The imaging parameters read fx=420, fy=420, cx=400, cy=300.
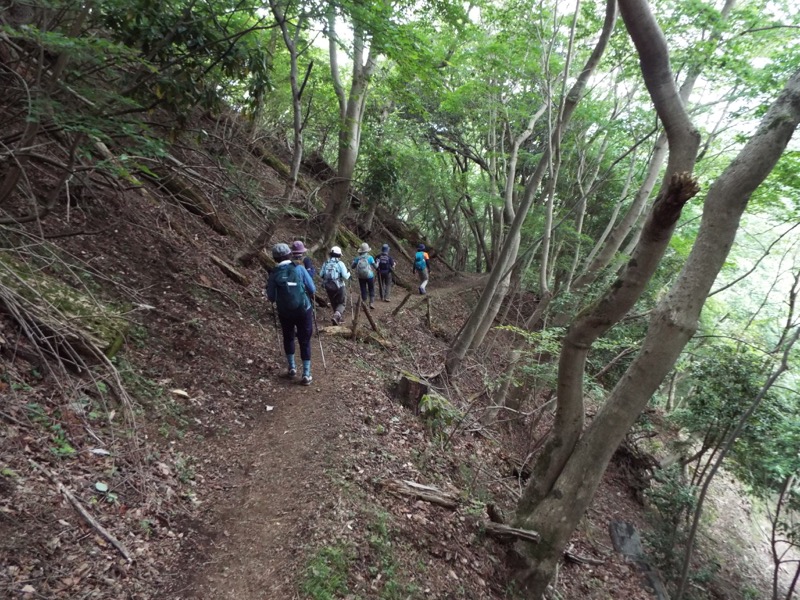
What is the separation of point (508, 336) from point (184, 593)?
16.1 meters

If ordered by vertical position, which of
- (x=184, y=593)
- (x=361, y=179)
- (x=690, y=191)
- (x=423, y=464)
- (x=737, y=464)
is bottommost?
(x=184, y=593)

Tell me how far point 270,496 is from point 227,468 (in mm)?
733

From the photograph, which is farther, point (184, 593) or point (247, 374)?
point (247, 374)

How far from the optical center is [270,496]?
15.4 feet

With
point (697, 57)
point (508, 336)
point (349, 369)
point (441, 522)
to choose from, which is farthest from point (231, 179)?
point (508, 336)

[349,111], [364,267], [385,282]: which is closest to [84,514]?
[364,267]

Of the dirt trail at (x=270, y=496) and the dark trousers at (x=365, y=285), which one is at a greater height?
the dark trousers at (x=365, y=285)

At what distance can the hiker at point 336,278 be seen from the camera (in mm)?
9219

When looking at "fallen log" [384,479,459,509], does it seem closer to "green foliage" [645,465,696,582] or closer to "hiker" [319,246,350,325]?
"hiker" [319,246,350,325]

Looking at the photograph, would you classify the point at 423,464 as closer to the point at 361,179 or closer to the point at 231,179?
the point at 231,179

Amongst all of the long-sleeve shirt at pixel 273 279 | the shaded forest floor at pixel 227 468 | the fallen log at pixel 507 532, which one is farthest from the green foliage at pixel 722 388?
the long-sleeve shirt at pixel 273 279

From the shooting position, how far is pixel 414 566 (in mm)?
4504

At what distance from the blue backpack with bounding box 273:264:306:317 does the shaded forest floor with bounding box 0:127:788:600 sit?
128 cm

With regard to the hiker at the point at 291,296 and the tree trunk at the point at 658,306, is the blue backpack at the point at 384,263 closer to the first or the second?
the hiker at the point at 291,296
